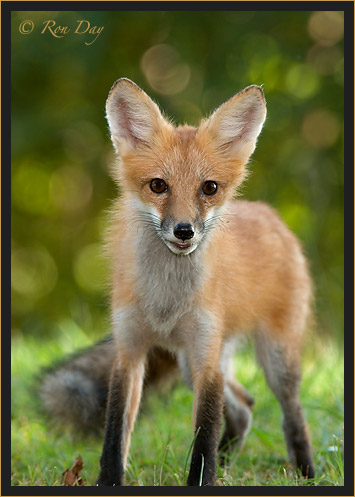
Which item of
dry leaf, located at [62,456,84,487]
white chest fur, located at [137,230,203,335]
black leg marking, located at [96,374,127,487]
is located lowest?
dry leaf, located at [62,456,84,487]

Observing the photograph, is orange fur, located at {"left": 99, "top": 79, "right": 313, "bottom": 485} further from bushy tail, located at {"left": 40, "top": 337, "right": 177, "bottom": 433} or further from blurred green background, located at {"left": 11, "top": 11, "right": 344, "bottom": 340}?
blurred green background, located at {"left": 11, "top": 11, "right": 344, "bottom": 340}

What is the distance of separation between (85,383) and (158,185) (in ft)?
6.49

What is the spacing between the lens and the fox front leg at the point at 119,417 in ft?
12.6

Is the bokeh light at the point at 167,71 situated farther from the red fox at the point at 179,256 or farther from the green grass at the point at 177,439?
the red fox at the point at 179,256

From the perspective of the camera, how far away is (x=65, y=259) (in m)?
11.1

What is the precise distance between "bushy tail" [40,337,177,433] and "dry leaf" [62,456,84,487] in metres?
0.66

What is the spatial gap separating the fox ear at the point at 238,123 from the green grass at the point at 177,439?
1828 mm

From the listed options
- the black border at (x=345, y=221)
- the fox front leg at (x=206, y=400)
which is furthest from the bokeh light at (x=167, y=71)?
the fox front leg at (x=206, y=400)

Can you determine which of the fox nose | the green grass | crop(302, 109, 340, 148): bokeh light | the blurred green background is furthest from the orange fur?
crop(302, 109, 340, 148): bokeh light

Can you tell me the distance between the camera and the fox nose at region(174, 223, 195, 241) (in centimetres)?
331

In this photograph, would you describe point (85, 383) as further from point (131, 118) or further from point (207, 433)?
point (131, 118)

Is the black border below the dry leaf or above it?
above

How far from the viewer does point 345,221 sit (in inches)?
153

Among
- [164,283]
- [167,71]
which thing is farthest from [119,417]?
[167,71]
